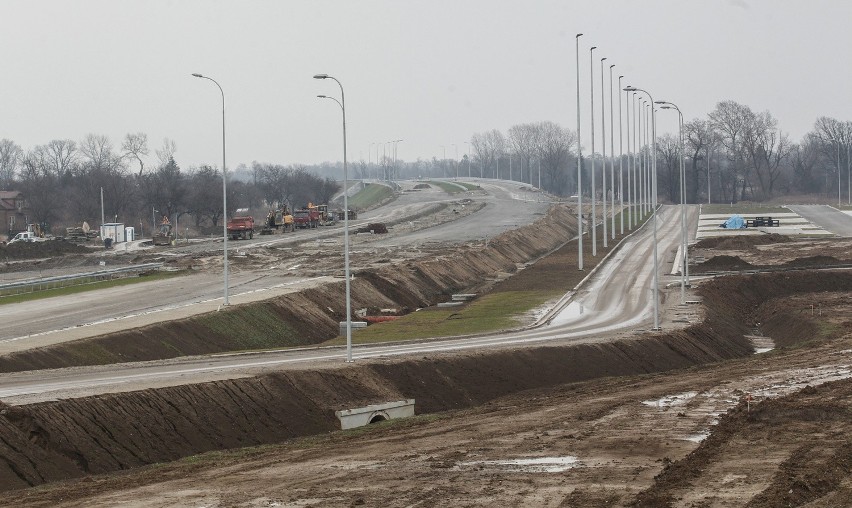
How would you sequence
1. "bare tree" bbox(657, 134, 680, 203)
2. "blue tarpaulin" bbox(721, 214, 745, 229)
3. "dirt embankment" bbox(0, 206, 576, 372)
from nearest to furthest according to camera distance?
1. "dirt embankment" bbox(0, 206, 576, 372)
2. "blue tarpaulin" bbox(721, 214, 745, 229)
3. "bare tree" bbox(657, 134, 680, 203)

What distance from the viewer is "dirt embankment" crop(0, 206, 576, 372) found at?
140ft

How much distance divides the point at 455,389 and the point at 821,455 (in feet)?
51.5

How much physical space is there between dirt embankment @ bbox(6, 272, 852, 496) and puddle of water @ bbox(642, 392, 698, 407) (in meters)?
6.85

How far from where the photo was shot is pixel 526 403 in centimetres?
3550

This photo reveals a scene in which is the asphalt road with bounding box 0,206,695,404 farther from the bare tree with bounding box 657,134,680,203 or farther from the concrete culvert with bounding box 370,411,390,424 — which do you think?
the bare tree with bounding box 657,134,680,203

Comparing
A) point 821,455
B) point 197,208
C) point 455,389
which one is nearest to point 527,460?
point 821,455

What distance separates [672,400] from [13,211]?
10761 centimetres

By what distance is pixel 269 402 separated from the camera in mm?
33719

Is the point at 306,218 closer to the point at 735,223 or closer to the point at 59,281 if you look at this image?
the point at 735,223

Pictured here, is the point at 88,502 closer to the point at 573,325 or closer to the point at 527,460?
the point at 527,460

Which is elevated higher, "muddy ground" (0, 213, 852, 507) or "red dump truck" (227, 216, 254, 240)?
"red dump truck" (227, 216, 254, 240)

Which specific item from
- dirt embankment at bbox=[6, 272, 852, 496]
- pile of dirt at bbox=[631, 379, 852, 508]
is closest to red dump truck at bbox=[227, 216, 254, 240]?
dirt embankment at bbox=[6, 272, 852, 496]

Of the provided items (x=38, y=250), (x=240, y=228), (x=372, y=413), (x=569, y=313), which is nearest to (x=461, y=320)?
(x=569, y=313)

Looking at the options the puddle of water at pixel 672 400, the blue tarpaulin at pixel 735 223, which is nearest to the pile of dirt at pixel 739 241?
the blue tarpaulin at pixel 735 223
